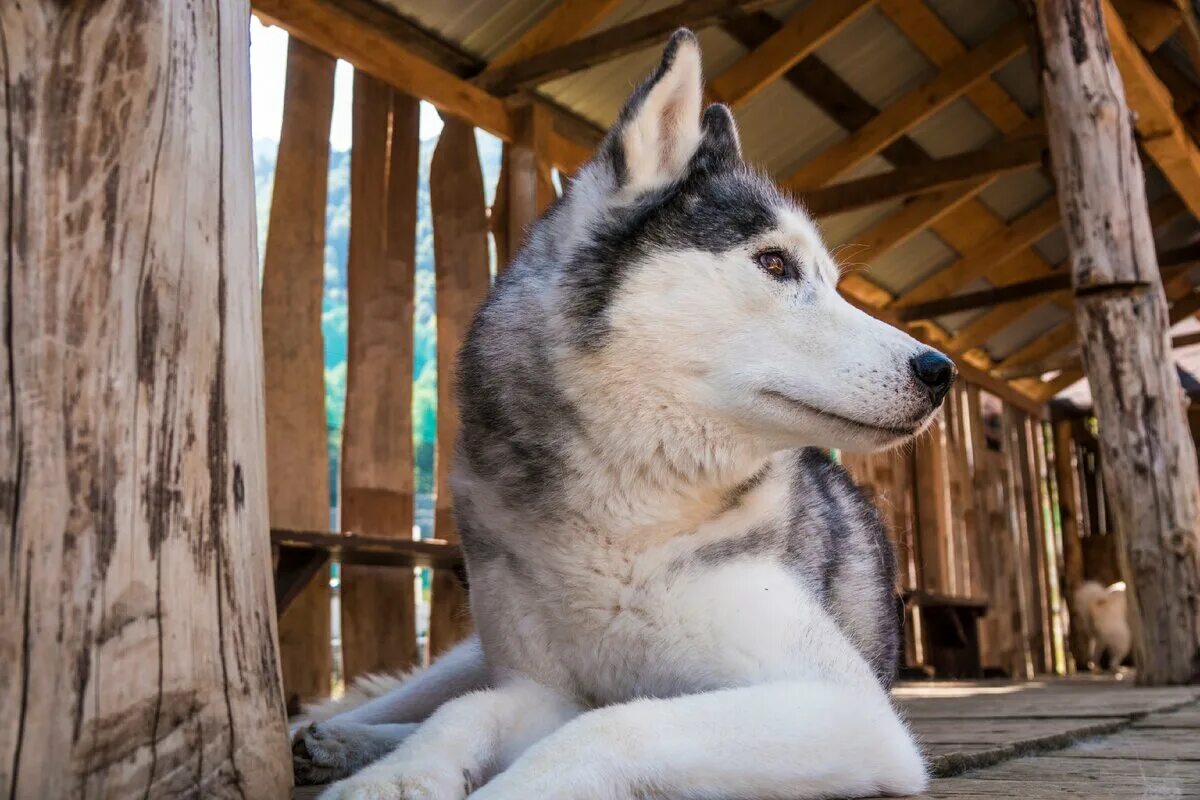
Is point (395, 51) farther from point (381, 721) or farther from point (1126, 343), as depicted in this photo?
point (381, 721)

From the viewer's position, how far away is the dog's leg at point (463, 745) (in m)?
1.64

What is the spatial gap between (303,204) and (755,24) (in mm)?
3193

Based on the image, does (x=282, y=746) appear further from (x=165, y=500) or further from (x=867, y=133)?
(x=867, y=133)

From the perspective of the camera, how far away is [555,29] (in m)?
6.19

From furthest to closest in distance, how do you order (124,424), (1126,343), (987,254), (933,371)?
1. (987,254)
2. (1126,343)
3. (933,371)
4. (124,424)

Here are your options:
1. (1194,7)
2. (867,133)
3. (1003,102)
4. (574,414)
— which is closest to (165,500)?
(574,414)

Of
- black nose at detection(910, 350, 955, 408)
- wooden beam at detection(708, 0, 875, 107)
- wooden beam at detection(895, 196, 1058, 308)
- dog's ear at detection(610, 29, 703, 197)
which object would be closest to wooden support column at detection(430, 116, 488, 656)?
wooden beam at detection(708, 0, 875, 107)

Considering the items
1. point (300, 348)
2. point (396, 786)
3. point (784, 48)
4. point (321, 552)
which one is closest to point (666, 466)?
point (396, 786)

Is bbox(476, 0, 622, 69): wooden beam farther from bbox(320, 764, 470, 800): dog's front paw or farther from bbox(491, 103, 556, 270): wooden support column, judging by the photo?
bbox(320, 764, 470, 800): dog's front paw

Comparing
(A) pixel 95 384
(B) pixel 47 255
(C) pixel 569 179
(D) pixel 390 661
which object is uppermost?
(C) pixel 569 179

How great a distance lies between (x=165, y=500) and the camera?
1491 millimetres

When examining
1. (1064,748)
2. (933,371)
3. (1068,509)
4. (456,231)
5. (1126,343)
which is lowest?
(1064,748)

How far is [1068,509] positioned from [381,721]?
550 inches

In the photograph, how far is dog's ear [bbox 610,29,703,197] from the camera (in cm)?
218
